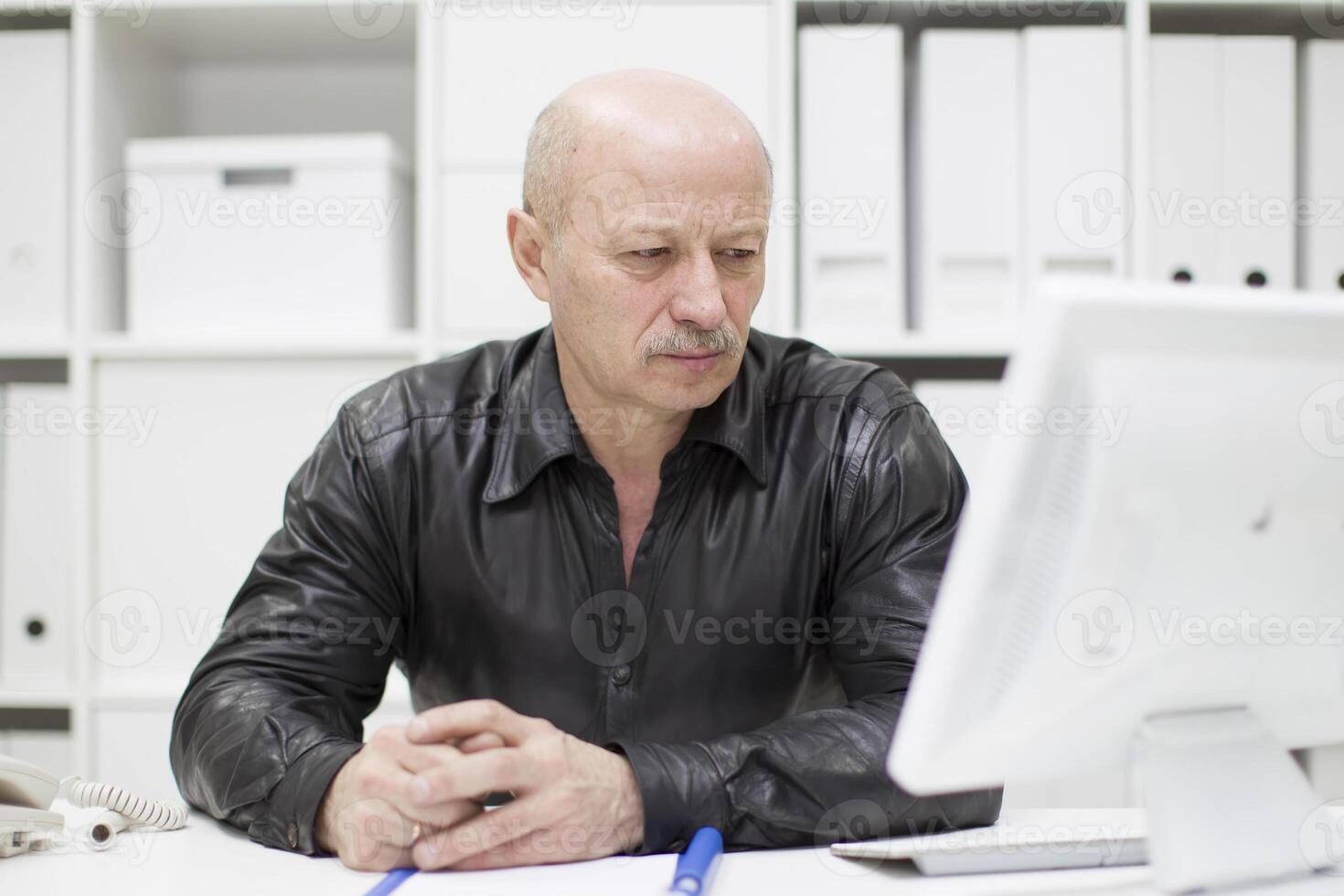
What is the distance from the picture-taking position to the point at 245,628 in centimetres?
105

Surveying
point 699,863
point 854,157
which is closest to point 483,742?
point 699,863

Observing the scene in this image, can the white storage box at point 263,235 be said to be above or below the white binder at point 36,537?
above

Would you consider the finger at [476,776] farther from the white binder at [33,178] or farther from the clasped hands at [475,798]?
the white binder at [33,178]

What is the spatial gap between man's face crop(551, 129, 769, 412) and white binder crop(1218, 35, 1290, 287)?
94 cm

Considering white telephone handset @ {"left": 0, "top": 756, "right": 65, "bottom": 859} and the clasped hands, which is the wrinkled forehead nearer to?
the clasped hands

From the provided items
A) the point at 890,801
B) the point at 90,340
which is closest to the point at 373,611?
the point at 890,801

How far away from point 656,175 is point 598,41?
2.52 ft

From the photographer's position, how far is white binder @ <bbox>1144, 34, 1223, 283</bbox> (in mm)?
1693

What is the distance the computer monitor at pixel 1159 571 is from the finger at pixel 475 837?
0.30m

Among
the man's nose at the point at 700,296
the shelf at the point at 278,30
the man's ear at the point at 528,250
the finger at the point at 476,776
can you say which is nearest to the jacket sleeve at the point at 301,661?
the finger at the point at 476,776

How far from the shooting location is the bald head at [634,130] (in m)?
1.09

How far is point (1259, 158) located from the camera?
169cm

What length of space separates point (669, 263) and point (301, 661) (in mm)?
499

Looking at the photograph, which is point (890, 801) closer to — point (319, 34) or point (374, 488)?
point (374, 488)
